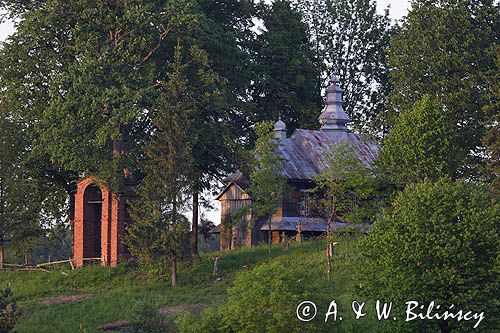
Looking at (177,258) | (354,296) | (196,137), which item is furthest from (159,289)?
(354,296)

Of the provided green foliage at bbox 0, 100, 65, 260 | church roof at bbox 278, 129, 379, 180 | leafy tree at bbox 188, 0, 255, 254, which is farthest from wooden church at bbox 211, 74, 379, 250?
green foliage at bbox 0, 100, 65, 260

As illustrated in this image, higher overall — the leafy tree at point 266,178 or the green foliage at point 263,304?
the leafy tree at point 266,178

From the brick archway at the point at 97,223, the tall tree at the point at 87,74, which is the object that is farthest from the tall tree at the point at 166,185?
the brick archway at the point at 97,223

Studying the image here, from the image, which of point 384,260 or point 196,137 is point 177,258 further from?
point 384,260

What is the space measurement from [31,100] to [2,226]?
6.05 metres

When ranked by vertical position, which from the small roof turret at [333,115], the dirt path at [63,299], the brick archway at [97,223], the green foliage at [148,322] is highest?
the small roof turret at [333,115]

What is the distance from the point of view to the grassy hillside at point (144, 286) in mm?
44031

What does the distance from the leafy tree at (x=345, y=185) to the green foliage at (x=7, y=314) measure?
15744 mm

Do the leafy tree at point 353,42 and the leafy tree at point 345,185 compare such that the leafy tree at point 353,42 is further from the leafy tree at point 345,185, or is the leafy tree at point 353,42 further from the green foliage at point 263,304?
the green foliage at point 263,304

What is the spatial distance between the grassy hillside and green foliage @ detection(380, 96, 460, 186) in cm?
424

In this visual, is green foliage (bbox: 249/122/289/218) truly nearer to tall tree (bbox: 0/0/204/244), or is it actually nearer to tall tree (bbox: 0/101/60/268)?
tall tree (bbox: 0/0/204/244)

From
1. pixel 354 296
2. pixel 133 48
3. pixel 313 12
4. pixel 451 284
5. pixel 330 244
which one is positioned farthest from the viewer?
pixel 313 12

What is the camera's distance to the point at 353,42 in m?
79.2

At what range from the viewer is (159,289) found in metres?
50.0
